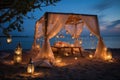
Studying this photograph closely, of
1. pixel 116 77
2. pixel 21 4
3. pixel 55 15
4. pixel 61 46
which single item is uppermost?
pixel 55 15

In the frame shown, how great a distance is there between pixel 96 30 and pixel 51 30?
2.58 metres

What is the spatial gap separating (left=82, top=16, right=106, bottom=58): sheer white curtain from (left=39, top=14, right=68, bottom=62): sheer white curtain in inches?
53.5

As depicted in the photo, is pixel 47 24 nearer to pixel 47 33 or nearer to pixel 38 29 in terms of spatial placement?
pixel 47 33

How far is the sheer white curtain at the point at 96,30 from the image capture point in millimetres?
9984

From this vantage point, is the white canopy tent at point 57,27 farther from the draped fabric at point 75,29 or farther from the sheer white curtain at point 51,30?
the draped fabric at point 75,29

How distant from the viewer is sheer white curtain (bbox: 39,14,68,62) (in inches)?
350

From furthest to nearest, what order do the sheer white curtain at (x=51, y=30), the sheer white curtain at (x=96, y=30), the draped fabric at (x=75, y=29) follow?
1. the draped fabric at (x=75, y=29)
2. the sheer white curtain at (x=96, y=30)
3. the sheer white curtain at (x=51, y=30)

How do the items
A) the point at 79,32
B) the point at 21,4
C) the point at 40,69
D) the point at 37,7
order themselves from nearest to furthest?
the point at 21,4 → the point at 37,7 → the point at 40,69 → the point at 79,32

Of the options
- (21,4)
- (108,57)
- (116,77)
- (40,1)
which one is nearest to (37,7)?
(40,1)

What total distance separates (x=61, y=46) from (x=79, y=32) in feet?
7.49

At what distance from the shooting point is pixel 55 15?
9.42 meters

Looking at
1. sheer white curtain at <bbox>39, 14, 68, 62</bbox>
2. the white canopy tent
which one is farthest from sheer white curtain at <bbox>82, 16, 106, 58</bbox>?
sheer white curtain at <bbox>39, 14, 68, 62</bbox>

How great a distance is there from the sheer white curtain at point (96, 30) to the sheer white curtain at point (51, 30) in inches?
53.5

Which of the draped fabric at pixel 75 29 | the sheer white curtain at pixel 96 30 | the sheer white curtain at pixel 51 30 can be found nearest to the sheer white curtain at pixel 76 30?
the draped fabric at pixel 75 29
